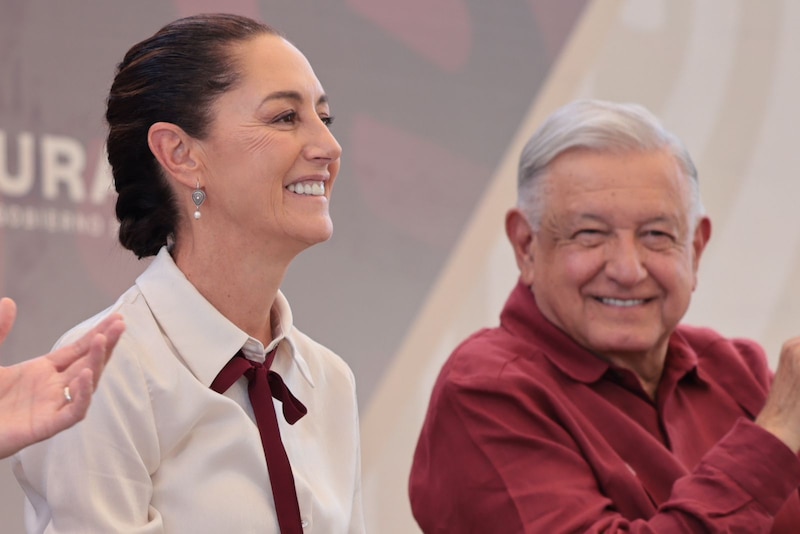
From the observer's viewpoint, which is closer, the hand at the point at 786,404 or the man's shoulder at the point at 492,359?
the hand at the point at 786,404

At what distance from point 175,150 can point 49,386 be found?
0.54 m

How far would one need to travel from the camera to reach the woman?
1787 mm

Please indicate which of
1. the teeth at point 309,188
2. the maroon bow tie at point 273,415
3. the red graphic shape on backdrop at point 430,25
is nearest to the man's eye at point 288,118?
the teeth at point 309,188

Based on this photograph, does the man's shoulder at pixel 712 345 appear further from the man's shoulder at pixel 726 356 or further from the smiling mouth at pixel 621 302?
the smiling mouth at pixel 621 302

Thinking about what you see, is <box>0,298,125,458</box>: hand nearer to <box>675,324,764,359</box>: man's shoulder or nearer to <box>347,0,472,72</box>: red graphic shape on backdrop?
<box>675,324,764,359</box>: man's shoulder

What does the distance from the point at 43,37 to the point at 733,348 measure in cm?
180

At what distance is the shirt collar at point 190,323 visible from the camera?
1.88 m

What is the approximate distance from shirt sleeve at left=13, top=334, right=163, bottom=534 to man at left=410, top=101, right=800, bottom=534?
2.31ft

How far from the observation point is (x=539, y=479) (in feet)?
7.04

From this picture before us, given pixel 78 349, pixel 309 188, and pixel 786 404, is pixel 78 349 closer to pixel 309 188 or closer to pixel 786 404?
pixel 309 188

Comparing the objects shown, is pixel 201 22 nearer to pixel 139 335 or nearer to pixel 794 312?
pixel 139 335

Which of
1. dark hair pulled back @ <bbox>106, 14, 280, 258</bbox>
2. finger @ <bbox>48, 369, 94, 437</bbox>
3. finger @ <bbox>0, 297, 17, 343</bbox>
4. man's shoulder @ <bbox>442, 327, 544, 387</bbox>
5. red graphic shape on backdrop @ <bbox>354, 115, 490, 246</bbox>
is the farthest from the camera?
red graphic shape on backdrop @ <bbox>354, 115, 490, 246</bbox>

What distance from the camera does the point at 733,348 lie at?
8.60ft

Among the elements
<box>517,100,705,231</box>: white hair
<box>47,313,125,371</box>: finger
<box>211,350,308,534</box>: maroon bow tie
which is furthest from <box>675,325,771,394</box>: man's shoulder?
<box>47,313,125,371</box>: finger
